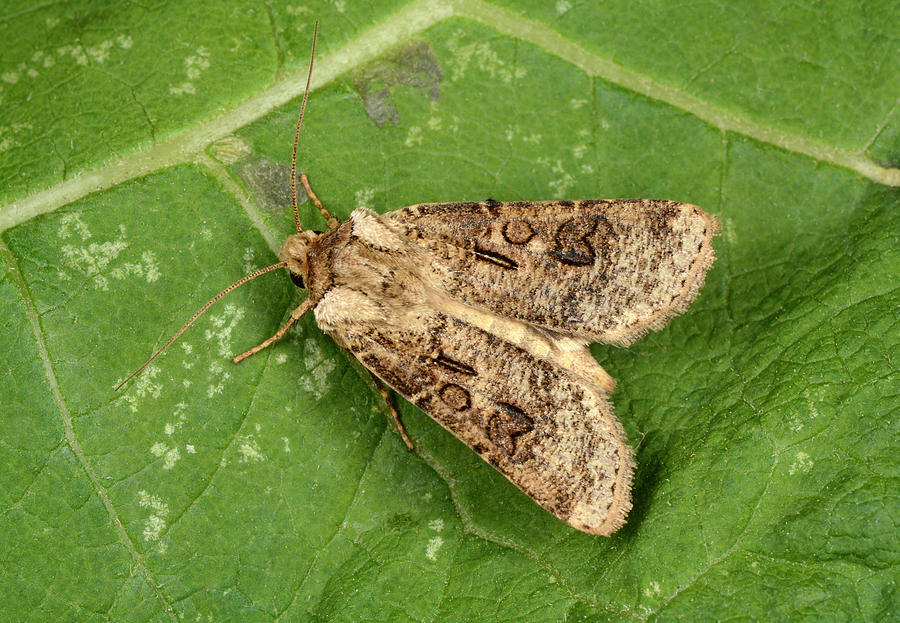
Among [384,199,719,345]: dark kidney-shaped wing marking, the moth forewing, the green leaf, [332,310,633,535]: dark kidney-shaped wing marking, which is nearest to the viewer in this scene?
the green leaf

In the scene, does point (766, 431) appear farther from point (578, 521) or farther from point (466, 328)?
point (466, 328)

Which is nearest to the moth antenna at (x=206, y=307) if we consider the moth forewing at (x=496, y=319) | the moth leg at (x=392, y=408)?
the moth forewing at (x=496, y=319)

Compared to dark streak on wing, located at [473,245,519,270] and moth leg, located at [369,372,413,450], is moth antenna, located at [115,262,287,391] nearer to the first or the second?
moth leg, located at [369,372,413,450]

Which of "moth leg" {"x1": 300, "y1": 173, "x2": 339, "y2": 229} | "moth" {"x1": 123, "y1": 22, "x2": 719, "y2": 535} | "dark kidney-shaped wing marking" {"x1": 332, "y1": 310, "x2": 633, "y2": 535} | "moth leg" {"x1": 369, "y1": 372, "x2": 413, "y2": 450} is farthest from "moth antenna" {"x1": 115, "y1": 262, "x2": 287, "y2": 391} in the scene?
"moth leg" {"x1": 369, "y1": 372, "x2": 413, "y2": 450}

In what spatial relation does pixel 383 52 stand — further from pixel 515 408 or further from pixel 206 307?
pixel 515 408

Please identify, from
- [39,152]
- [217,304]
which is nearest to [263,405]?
[217,304]

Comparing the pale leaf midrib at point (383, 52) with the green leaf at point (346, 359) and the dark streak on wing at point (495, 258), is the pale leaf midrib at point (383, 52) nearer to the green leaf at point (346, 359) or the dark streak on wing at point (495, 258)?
the green leaf at point (346, 359)

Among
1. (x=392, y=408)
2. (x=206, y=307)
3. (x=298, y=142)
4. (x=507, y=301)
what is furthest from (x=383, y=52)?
(x=392, y=408)
